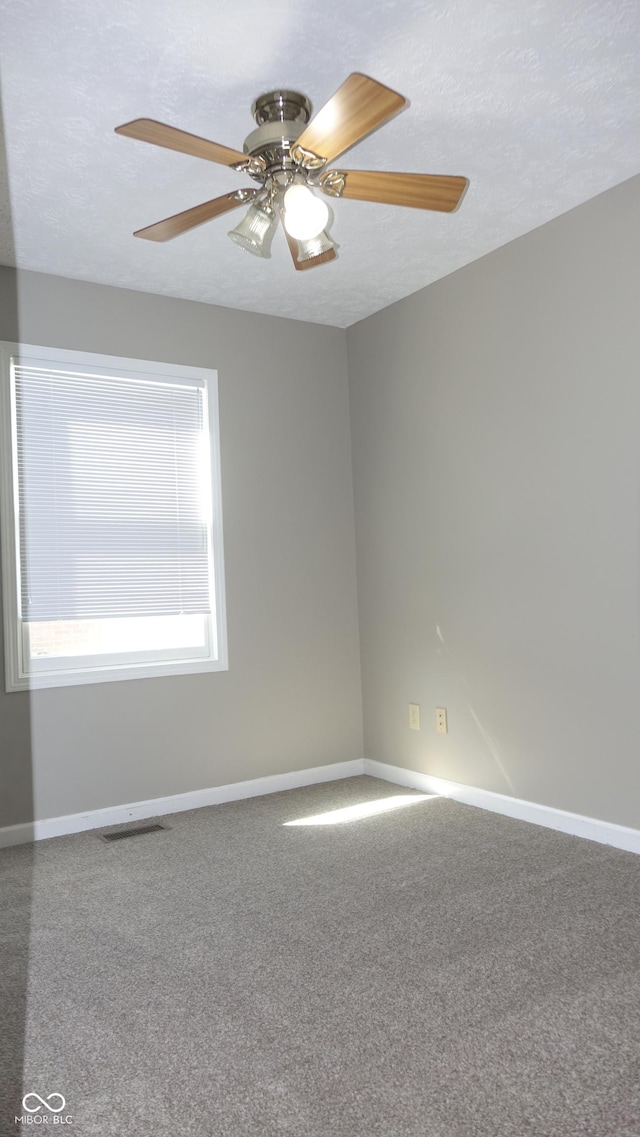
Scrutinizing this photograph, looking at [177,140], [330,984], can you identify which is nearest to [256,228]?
Answer: [177,140]

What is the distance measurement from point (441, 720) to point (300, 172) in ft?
8.19

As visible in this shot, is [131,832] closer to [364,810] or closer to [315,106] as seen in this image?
[364,810]

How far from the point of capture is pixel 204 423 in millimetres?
3951

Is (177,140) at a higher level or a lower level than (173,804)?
higher

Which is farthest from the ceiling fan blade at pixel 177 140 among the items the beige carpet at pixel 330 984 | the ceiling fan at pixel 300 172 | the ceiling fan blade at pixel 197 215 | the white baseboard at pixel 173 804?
the white baseboard at pixel 173 804

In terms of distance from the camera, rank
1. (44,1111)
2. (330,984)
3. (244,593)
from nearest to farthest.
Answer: (44,1111) → (330,984) → (244,593)

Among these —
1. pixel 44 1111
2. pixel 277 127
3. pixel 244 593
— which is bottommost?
pixel 44 1111

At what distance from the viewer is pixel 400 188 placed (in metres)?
2.17

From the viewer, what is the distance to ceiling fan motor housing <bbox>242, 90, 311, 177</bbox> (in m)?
2.12

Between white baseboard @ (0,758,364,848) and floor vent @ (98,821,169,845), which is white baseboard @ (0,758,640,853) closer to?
white baseboard @ (0,758,364,848)

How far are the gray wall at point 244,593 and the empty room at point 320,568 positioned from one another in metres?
0.02

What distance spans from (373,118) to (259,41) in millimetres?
470

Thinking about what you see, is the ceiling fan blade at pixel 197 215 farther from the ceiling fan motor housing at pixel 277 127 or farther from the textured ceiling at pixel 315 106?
the textured ceiling at pixel 315 106

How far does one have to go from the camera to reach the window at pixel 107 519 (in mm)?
3434
